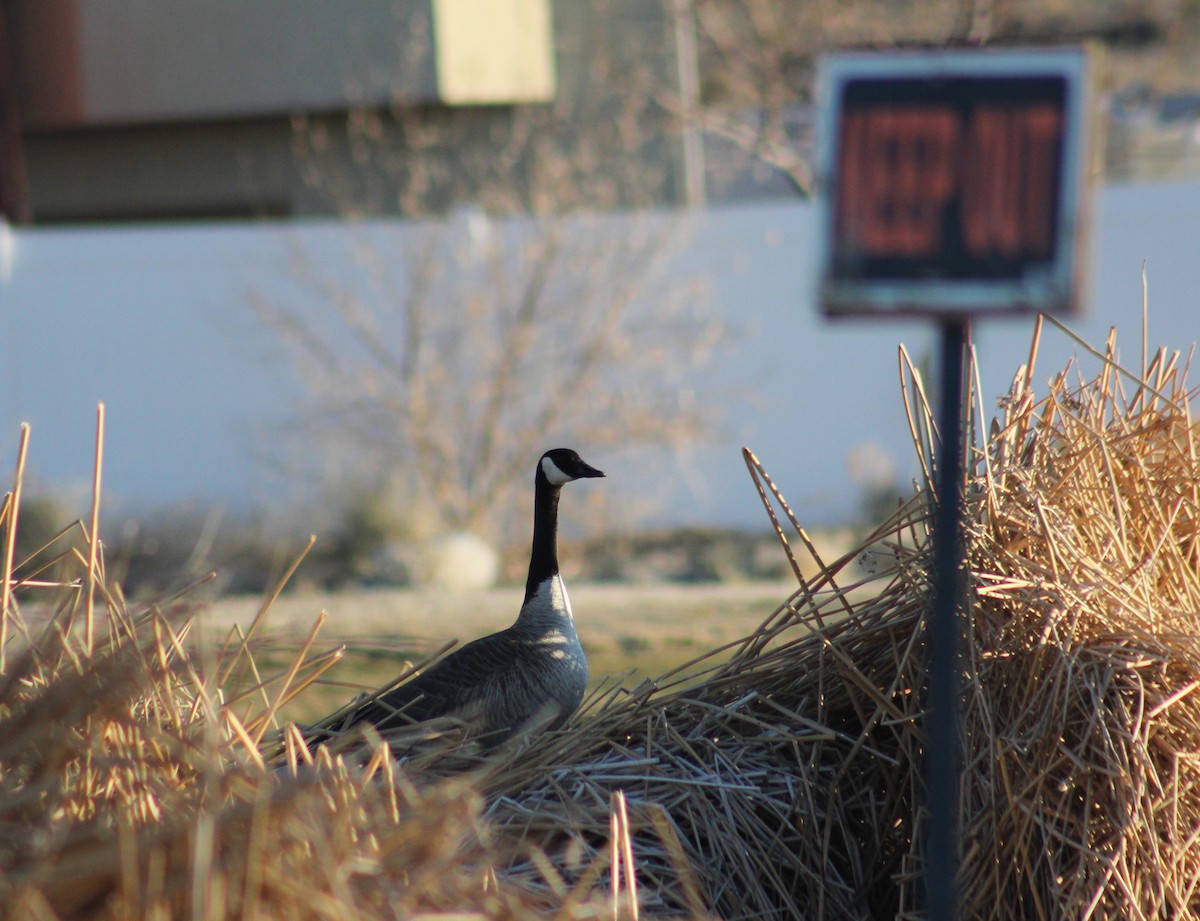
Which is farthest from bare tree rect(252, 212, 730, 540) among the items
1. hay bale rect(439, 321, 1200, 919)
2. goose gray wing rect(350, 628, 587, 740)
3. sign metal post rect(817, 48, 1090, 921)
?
sign metal post rect(817, 48, 1090, 921)

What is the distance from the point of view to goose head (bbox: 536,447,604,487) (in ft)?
11.8

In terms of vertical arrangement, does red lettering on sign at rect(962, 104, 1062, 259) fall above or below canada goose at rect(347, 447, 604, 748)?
above

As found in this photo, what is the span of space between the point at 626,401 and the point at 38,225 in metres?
8.00

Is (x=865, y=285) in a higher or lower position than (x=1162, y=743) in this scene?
higher

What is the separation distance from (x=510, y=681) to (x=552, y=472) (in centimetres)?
80

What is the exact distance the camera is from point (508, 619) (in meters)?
7.14

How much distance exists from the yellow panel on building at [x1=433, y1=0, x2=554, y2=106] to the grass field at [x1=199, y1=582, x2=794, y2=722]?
5.64m

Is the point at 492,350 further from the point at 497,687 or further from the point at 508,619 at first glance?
the point at 497,687

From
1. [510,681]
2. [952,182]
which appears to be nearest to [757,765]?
[510,681]

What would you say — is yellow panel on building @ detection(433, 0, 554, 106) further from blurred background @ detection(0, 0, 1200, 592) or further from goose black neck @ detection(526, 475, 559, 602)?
goose black neck @ detection(526, 475, 559, 602)

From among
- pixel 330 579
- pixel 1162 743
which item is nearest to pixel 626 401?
pixel 330 579

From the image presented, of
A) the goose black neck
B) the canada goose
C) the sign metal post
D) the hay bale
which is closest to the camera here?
the sign metal post

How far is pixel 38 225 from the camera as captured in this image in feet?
47.8

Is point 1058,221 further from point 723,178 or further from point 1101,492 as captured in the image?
point 723,178
